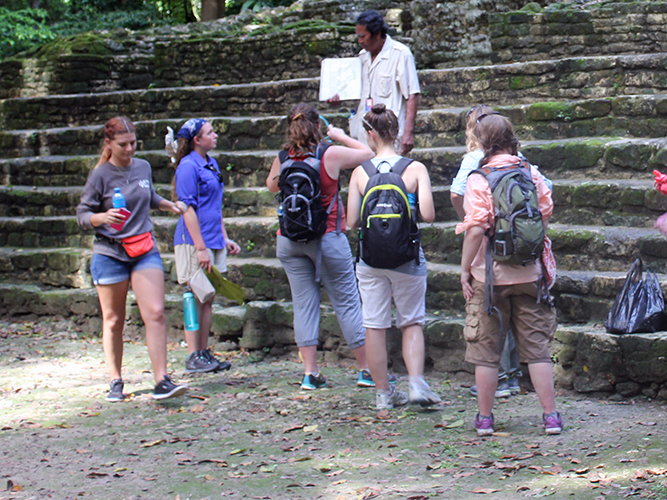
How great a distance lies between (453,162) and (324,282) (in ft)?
6.90

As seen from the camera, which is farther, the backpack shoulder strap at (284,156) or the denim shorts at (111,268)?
the backpack shoulder strap at (284,156)

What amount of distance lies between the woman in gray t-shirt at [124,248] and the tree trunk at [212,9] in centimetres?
1193

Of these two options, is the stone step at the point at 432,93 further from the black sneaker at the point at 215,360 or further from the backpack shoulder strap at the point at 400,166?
the black sneaker at the point at 215,360

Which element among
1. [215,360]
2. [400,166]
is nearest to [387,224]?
[400,166]

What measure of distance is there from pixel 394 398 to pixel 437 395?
27cm

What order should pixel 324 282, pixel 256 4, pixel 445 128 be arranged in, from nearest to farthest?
pixel 324 282, pixel 445 128, pixel 256 4

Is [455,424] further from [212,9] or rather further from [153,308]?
[212,9]

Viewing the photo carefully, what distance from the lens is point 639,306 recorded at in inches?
151

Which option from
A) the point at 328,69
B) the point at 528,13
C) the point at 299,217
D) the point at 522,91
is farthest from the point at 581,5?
the point at 299,217

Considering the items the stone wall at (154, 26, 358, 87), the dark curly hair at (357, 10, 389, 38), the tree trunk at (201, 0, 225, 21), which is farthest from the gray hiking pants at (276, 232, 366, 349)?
the tree trunk at (201, 0, 225, 21)

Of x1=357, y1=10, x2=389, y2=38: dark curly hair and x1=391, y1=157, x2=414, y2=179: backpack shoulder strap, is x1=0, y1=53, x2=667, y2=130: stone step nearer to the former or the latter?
x1=357, y1=10, x2=389, y2=38: dark curly hair

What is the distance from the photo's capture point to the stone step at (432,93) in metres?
6.38

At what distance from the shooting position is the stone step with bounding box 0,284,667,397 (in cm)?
385

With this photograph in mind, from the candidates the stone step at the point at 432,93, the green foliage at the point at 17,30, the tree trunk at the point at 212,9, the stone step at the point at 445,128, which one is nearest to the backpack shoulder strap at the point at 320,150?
→ the stone step at the point at 445,128
